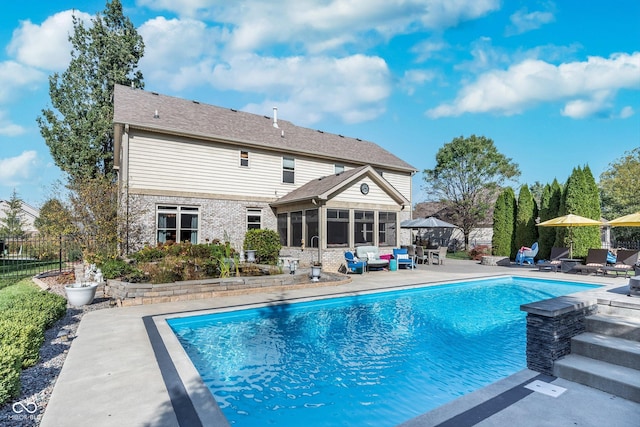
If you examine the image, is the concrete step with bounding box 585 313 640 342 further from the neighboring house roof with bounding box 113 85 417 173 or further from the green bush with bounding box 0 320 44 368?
the neighboring house roof with bounding box 113 85 417 173

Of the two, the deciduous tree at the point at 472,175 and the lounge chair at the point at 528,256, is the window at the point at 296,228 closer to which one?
the lounge chair at the point at 528,256

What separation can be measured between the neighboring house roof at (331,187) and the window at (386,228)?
0.91 meters

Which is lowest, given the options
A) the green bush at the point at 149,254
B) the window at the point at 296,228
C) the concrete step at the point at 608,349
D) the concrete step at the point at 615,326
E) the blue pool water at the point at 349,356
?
the blue pool water at the point at 349,356

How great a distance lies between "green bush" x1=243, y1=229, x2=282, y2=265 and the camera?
15016 mm

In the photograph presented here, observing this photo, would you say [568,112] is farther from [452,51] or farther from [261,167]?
[261,167]

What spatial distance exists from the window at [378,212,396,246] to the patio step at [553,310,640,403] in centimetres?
1203

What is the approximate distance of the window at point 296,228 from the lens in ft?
Result: 52.9

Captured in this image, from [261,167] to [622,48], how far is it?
17423 mm

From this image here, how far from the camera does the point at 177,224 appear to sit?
1491 centimetres

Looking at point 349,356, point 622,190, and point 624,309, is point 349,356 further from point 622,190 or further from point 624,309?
point 622,190

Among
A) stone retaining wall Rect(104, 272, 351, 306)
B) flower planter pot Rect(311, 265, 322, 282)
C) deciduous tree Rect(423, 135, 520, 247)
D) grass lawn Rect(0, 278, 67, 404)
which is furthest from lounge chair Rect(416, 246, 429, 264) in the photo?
grass lawn Rect(0, 278, 67, 404)

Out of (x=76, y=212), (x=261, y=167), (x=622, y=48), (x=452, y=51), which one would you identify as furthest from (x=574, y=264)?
(x=76, y=212)

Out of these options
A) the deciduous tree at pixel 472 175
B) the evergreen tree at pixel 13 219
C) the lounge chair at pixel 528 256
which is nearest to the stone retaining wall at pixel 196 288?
the lounge chair at pixel 528 256

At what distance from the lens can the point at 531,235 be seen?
20656mm
